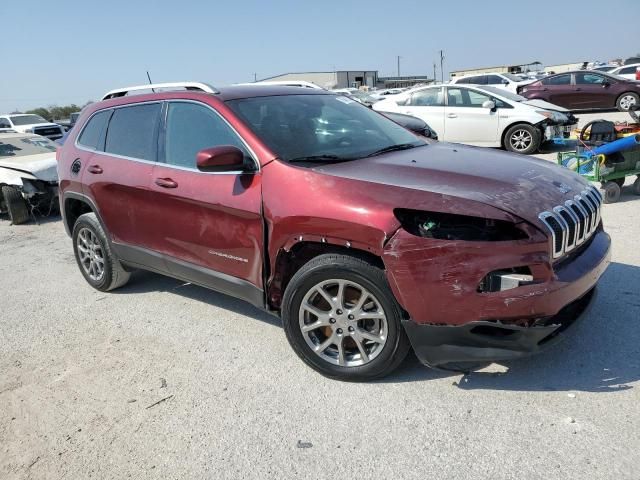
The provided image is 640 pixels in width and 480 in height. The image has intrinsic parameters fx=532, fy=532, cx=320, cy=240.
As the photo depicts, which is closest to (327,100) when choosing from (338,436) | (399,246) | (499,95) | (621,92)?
(399,246)

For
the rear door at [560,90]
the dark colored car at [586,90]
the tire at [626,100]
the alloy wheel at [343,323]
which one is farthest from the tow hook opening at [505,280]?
the tire at [626,100]

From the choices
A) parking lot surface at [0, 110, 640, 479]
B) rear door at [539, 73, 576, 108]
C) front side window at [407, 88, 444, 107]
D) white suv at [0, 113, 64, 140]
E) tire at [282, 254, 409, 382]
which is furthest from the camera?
white suv at [0, 113, 64, 140]

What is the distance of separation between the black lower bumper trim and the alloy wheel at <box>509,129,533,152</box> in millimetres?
8712

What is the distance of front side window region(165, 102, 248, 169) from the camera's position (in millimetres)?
3645

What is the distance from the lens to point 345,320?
10.3 feet

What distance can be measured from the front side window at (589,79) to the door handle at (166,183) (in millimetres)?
17350

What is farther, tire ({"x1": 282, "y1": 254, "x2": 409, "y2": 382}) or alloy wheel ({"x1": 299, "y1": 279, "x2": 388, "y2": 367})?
alloy wheel ({"x1": 299, "y1": 279, "x2": 388, "y2": 367})

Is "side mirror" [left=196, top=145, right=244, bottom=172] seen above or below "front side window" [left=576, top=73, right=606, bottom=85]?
below

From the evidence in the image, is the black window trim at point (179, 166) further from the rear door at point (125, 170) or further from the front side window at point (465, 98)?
the front side window at point (465, 98)

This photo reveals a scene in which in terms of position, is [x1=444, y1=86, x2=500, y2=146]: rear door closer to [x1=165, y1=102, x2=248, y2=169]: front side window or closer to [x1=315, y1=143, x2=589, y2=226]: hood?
[x1=315, y1=143, x2=589, y2=226]: hood

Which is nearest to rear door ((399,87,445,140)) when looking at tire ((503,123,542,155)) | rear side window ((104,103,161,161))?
tire ((503,123,542,155))

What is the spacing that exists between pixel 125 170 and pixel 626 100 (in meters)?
17.8

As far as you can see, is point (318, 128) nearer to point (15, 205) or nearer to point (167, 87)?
point (167, 87)

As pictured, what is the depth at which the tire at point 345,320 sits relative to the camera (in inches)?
117
